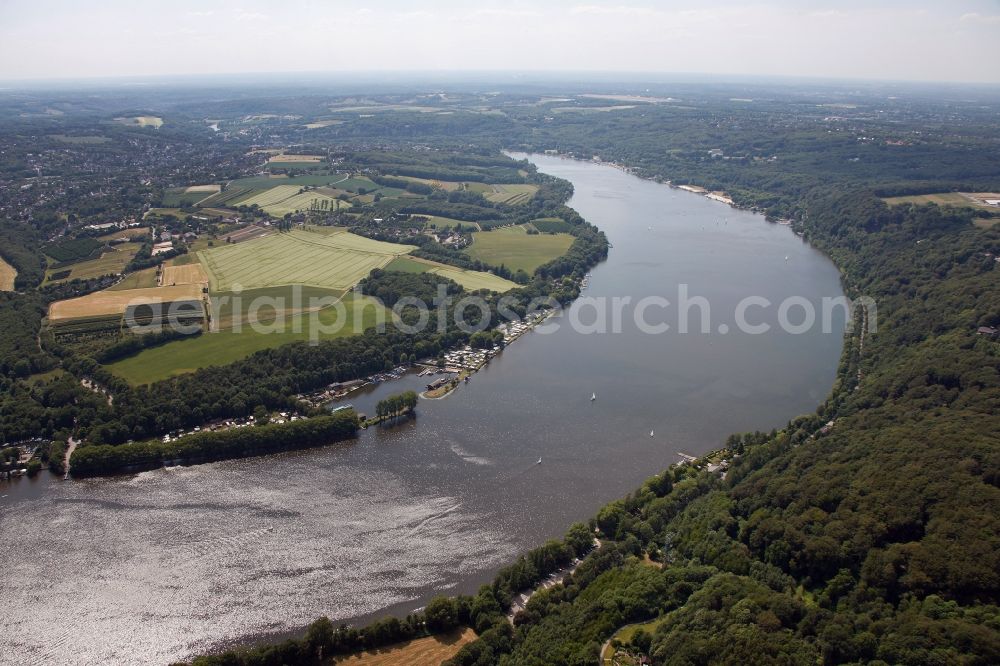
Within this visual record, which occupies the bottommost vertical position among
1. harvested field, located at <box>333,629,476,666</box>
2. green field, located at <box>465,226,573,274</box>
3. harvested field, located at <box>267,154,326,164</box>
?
harvested field, located at <box>333,629,476,666</box>

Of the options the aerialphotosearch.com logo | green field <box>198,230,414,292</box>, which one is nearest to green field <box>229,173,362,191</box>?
green field <box>198,230,414,292</box>

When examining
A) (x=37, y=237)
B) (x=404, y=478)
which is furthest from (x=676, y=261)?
(x=37, y=237)

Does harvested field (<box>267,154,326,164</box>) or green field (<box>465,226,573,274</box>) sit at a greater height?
harvested field (<box>267,154,326,164</box>)

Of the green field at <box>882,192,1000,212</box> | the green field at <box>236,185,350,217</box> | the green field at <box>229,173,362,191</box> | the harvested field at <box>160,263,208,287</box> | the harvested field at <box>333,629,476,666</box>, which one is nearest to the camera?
the harvested field at <box>333,629,476,666</box>

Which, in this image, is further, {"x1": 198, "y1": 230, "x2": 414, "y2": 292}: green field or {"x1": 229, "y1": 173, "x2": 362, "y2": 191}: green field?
{"x1": 229, "y1": 173, "x2": 362, "y2": 191}: green field

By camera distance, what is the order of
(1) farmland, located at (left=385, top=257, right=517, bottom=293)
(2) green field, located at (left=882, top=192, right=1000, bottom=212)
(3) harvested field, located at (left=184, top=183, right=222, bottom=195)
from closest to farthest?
(1) farmland, located at (left=385, top=257, right=517, bottom=293), (2) green field, located at (left=882, top=192, right=1000, bottom=212), (3) harvested field, located at (left=184, top=183, right=222, bottom=195)

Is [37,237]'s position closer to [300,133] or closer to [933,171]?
[300,133]

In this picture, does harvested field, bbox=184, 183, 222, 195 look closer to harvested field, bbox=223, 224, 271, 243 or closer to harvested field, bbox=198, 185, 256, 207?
harvested field, bbox=198, 185, 256, 207

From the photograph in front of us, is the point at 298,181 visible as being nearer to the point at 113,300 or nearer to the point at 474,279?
the point at 474,279
